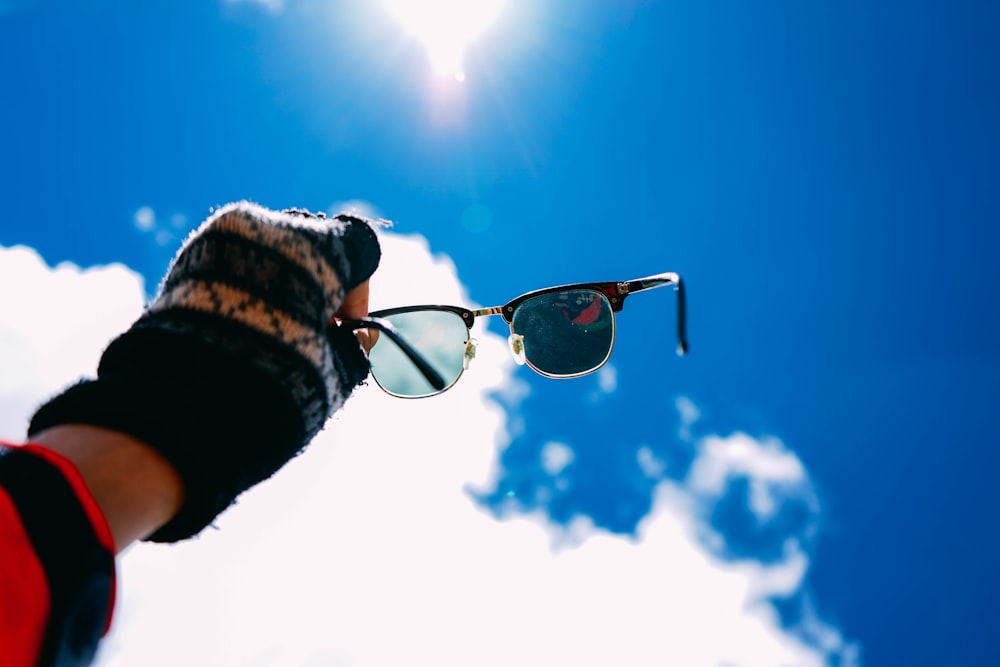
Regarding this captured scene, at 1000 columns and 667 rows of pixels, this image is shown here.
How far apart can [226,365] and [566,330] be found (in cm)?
192

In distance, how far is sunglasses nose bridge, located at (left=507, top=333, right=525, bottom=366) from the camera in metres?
2.66

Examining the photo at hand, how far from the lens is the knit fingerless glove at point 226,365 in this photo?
796mm

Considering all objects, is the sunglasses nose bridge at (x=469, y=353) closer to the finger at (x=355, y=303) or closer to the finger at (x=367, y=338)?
the finger at (x=367, y=338)

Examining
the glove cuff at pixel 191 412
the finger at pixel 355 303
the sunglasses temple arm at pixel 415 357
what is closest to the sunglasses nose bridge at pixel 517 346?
the finger at pixel 355 303

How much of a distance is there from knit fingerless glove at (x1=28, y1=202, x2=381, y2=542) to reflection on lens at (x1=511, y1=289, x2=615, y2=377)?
1580mm

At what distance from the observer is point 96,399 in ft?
2.57

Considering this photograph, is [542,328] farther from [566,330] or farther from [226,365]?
[226,365]

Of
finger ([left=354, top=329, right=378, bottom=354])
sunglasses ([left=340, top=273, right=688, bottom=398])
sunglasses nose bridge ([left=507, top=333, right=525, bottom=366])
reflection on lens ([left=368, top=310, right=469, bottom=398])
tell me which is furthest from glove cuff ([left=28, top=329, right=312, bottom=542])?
sunglasses nose bridge ([left=507, top=333, right=525, bottom=366])

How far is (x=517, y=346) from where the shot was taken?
2672 mm

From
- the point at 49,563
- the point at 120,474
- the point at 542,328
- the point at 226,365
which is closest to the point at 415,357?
the point at 226,365

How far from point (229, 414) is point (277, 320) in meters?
0.18

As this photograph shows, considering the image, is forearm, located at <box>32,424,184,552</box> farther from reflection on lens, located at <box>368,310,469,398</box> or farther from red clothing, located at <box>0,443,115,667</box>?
reflection on lens, located at <box>368,310,469,398</box>

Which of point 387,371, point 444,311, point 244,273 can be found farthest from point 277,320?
point 444,311

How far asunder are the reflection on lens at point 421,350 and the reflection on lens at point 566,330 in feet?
0.96
